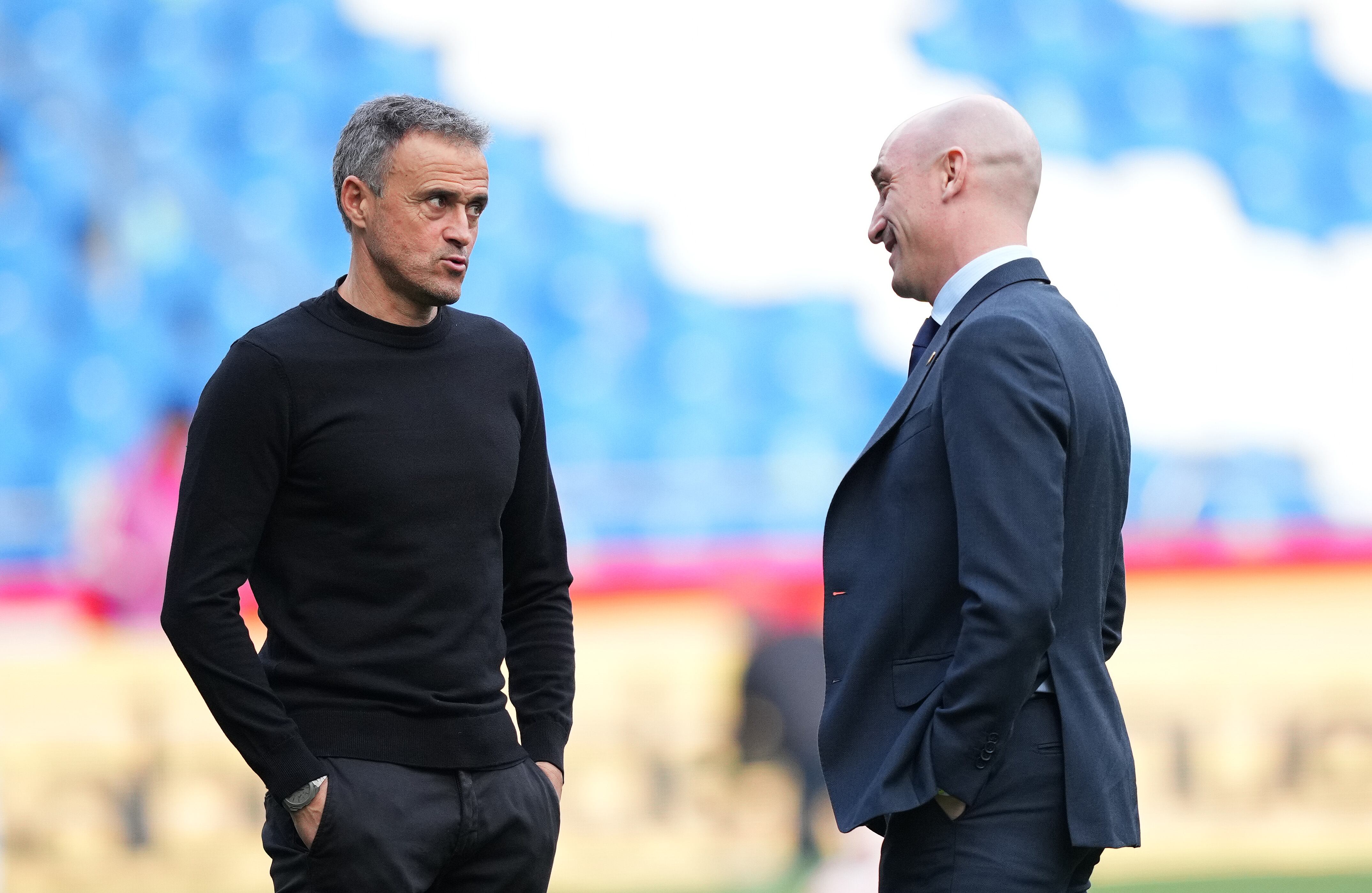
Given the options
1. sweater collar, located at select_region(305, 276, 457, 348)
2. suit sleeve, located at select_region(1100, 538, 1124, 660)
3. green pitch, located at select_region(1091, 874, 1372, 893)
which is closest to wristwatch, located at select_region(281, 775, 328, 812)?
sweater collar, located at select_region(305, 276, 457, 348)

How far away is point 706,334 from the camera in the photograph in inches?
326

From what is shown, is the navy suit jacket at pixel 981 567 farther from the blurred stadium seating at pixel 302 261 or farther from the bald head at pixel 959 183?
the blurred stadium seating at pixel 302 261

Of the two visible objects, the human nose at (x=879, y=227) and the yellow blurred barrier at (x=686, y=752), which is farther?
the yellow blurred barrier at (x=686, y=752)

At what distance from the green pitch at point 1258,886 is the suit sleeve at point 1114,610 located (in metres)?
3.59

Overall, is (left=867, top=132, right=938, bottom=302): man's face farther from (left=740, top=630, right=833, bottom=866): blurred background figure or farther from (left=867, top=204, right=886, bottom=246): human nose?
(left=740, top=630, right=833, bottom=866): blurred background figure

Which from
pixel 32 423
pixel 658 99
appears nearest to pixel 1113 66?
pixel 658 99

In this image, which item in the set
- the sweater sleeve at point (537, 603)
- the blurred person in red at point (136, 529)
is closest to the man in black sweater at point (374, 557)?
the sweater sleeve at point (537, 603)

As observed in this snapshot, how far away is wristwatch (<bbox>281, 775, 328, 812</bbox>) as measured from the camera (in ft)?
7.02

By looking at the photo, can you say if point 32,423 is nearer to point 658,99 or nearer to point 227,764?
point 227,764

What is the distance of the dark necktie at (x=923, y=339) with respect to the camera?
2312 mm

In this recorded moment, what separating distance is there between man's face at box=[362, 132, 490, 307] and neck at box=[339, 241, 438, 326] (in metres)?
0.01

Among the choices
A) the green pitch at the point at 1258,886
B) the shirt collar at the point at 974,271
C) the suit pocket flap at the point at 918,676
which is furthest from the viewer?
the green pitch at the point at 1258,886

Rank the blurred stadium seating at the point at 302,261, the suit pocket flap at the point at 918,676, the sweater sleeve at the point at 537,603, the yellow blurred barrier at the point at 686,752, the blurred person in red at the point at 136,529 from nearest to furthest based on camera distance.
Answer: the suit pocket flap at the point at 918,676 < the sweater sleeve at the point at 537,603 < the yellow blurred barrier at the point at 686,752 < the blurred person in red at the point at 136,529 < the blurred stadium seating at the point at 302,261

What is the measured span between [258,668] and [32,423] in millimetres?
6367
